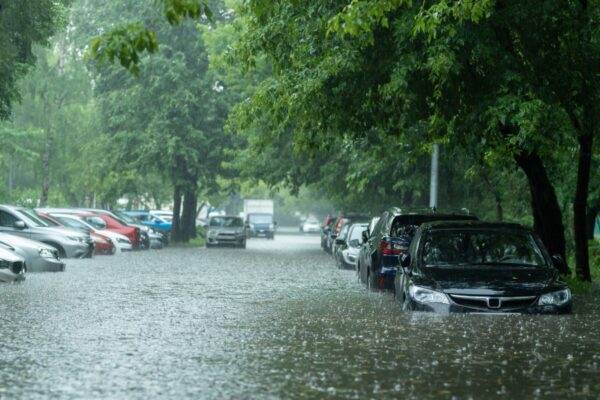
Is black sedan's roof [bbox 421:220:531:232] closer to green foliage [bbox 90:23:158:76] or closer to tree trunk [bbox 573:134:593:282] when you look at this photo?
tree trunk [bbox 573:134:593:282]

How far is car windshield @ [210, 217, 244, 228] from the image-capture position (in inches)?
2191

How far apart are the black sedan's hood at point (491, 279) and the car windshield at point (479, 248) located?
347 millimetres

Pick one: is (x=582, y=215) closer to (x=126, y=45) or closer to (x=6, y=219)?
(x=126, y=45)

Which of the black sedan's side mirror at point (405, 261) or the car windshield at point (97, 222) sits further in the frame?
the car windshield at point (97, 222)

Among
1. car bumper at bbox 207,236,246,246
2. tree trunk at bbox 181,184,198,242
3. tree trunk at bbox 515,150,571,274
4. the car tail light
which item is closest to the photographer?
the car tail light

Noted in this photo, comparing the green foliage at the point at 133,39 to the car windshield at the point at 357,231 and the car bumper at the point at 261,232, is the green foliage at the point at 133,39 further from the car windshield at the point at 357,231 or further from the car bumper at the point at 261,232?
the car bumper at the point at 261,232

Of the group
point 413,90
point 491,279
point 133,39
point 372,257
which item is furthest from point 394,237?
point 133,39

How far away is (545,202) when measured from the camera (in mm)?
21812

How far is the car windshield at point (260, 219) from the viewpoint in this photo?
85062mm

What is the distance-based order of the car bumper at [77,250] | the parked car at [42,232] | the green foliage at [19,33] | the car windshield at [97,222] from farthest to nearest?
1. the car windshield at [97,222]
2. the car bumper at [77,250]
3. the parked car at [42,232]
4. the green foliage at [19,33]

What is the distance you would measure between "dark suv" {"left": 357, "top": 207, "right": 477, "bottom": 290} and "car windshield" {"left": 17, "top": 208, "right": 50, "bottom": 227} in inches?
512

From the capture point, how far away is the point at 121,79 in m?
57.0

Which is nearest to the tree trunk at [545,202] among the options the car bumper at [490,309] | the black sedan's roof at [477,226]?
the black sedan's roof at [477,226]

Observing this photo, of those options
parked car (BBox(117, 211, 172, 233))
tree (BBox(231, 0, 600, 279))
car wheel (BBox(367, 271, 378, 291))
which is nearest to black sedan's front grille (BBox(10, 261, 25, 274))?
tree (BBox(231, 0, 600, 279))
